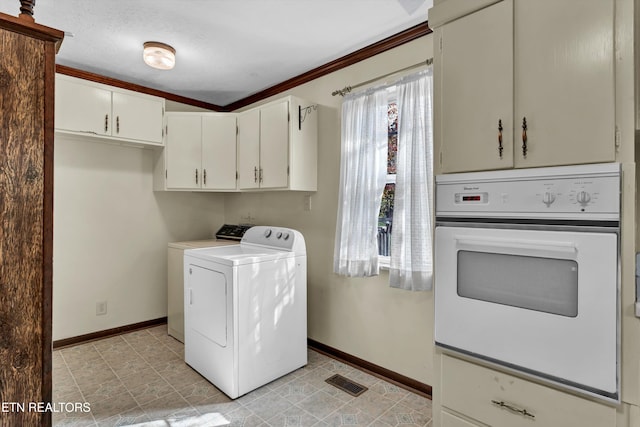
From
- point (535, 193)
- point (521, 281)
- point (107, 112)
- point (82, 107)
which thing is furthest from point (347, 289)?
point (82, 107)

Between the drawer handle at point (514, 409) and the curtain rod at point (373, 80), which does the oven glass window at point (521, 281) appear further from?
the curtain rod at point (373, 80)

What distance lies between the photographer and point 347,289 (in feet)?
9.58

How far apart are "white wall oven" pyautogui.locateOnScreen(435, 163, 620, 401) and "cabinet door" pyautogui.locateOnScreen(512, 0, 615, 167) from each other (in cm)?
8

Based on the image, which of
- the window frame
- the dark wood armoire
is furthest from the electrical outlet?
the window frame

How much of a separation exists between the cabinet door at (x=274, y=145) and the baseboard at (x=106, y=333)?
2014 millimetres

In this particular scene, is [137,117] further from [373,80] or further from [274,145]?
[373,80]

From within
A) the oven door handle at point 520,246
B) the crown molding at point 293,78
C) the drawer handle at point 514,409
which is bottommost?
the drawer handle at point 514,409

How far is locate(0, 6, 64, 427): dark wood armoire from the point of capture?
1.04m

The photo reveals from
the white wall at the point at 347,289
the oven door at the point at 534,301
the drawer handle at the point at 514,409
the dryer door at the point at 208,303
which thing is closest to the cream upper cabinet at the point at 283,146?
the white wall at the point at 347,289

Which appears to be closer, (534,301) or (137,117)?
(534,301)

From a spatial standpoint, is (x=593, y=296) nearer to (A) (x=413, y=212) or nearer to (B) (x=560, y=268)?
(B) (x=560, y=268)

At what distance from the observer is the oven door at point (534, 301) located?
44.9 inches

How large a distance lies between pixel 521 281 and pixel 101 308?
3.68 metres

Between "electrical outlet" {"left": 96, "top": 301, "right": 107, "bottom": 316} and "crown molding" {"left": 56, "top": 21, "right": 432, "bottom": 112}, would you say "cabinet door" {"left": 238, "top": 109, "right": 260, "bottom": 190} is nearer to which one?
"crown molding" {"left": 56, "top": 21, "right": 432, "bottom": 112}
